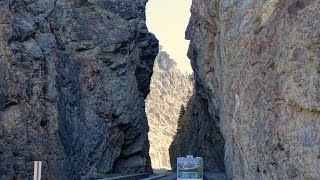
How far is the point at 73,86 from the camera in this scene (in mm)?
28625

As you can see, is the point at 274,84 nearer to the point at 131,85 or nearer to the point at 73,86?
the point at 73,86

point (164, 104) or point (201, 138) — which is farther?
point (164, 104)

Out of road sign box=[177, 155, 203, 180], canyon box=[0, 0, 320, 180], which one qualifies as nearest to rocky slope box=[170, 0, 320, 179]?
canyon box=[0, 0, 320, 180]

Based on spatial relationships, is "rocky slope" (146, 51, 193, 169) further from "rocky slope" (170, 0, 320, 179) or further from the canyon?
"rocky slope" (170, 0, 320, 179)

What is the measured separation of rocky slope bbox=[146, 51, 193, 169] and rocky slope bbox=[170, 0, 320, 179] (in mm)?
98072

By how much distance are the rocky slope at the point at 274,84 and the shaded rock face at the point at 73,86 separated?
32.1ft

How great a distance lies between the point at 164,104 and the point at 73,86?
11820 centimetres

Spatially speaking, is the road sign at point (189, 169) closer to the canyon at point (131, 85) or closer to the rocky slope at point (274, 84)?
the canyon at point (131, 85)

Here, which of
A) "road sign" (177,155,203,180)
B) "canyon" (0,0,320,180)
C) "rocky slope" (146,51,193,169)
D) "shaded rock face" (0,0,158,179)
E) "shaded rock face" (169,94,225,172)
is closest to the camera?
"canyon" (0,0,320,180)

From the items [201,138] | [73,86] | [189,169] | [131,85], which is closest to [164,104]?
[201,138]

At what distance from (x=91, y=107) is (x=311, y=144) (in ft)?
70.7

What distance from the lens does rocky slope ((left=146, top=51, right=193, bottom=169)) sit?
125m

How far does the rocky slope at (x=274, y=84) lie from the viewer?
38.8 feet

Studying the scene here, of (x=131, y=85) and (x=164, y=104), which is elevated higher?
(x=164, y=104)
